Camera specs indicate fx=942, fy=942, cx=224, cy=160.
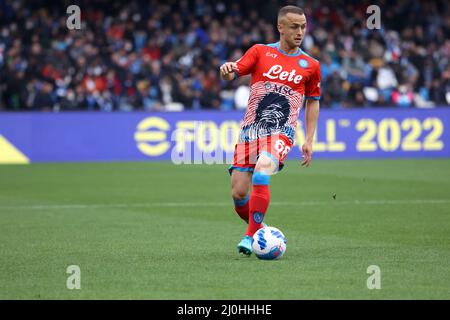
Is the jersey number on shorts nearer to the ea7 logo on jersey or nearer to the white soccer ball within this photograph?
the ea7 logo on jersey

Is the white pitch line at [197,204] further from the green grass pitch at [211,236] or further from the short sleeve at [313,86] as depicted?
the short sleeve at [313,86]

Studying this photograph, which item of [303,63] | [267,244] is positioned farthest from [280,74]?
[267,244]

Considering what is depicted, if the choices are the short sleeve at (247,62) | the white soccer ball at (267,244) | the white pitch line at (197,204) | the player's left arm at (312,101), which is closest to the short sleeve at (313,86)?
the player's left arm at (312,101)

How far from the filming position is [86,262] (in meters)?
8.30

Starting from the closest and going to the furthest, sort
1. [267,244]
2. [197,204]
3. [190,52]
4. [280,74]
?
[267,244] < [280,74] < [197,204] < [190,52]

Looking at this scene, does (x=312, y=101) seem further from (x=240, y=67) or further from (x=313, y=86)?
(x=240, y=67)

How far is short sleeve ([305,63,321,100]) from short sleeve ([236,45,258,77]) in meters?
0.57

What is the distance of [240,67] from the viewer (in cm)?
849

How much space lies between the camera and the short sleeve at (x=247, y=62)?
8.51 metres

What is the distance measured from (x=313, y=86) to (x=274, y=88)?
1.34ft
